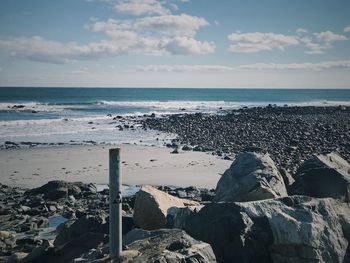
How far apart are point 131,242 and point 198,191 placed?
7.02 metres

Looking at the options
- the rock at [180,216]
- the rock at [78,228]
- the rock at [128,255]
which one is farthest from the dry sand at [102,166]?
the rock at [128,255]

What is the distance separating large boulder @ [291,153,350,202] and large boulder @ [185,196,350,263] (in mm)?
1521

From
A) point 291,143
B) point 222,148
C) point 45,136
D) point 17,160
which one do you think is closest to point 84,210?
point 17,160

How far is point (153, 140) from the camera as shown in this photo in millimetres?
26281

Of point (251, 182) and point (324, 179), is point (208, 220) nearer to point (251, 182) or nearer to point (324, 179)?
point (251, 182)

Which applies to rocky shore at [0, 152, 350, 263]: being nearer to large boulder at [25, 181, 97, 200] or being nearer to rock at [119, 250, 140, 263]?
rock at [119, 250, 140, 263]

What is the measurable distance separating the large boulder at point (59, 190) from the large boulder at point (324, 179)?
722cm

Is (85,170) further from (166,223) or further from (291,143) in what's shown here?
(291,143)

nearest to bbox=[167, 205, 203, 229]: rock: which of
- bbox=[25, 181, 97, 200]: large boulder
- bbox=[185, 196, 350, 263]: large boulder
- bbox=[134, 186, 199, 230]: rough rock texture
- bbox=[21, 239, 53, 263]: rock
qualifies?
bbox=[185, 196, 350, 263]: large boulder

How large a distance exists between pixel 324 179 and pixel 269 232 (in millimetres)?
2829

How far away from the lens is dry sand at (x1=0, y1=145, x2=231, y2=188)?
15.2 m

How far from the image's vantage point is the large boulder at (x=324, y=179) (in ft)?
27.0

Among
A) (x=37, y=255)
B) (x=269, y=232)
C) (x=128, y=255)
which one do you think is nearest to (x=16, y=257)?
(x=37, y=255)

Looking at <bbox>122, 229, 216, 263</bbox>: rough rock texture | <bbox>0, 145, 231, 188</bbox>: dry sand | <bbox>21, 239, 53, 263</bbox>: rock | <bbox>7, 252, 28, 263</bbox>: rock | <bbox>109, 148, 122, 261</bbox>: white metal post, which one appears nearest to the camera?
<bbox>122, 229, 216, 263</bbox>: rough rock texture
